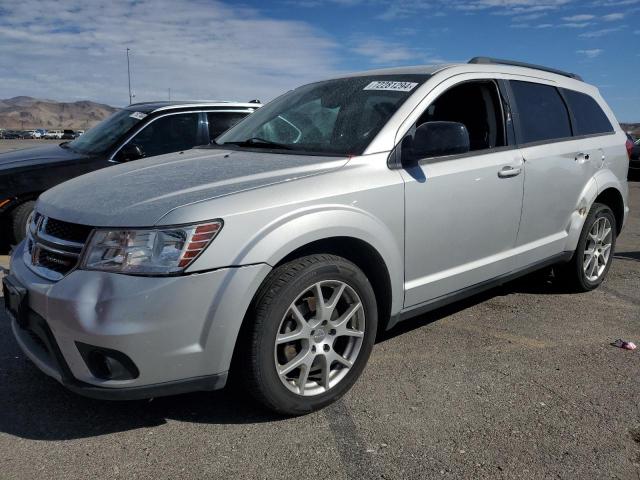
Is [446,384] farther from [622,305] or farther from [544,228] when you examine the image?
[622,305]

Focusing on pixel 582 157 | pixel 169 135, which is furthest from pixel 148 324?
pixel 169 135

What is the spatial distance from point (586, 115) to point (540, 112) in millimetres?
812

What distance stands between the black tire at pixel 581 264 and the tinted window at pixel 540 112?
2.34ft

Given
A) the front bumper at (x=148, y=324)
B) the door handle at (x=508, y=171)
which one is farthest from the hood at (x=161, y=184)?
the door handle at (x=508, y=171)

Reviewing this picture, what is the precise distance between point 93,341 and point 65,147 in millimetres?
5015

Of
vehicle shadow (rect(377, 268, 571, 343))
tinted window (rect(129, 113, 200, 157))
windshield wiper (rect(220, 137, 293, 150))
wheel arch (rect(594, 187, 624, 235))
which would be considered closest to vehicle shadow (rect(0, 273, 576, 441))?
vehicle shadow (rect(377, 268, 571, 343))

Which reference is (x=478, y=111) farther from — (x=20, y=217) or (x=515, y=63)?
(x=20, y=217)

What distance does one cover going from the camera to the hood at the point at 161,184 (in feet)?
8.77

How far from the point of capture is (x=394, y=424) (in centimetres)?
294

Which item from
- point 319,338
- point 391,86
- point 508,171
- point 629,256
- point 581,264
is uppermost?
point 391,86

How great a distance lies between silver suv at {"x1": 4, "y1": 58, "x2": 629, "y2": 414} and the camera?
2557 mm

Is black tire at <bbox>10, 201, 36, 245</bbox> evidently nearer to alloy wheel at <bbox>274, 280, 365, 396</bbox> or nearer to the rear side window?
alloy wheel at <bbox>274, 280, 365, 396</bbox>

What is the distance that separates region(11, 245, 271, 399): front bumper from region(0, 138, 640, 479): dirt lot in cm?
32

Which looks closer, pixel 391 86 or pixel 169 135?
pixel 391 86
